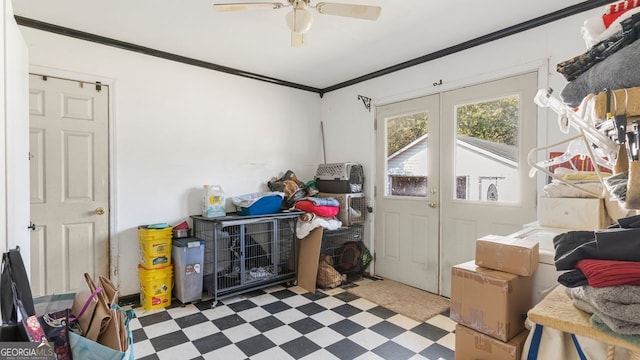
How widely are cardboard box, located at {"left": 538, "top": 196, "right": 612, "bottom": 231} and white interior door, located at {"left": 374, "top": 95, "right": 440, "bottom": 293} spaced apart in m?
1.51

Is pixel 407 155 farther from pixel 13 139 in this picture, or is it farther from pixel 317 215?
pixel 13 139

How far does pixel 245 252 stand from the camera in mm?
3268

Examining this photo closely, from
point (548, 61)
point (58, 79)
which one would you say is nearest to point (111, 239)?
point (58, 79)

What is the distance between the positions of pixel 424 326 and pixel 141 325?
90.1 inches

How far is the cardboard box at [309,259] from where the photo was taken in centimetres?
334

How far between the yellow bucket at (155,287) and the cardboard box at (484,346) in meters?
2.54

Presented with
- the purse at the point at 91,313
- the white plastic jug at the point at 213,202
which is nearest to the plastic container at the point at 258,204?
the white plastic jug at the point at 213,202

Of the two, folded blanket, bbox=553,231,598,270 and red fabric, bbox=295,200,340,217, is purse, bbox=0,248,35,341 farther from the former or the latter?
red fabric, bbox=295,200,340,217

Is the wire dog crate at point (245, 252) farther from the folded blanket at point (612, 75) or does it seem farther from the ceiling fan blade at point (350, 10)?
the folded blanket at point (612, 75)

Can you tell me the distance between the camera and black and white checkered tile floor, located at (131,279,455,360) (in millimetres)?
2166

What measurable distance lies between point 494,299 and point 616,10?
101 centimetres

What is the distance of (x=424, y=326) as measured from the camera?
256 cm

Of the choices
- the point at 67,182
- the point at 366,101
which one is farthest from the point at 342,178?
the point at 67,182


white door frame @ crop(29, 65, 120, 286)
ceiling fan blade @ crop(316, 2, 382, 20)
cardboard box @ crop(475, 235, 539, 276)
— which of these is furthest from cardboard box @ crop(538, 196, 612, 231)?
white door frame @ crop(29, 65, 120, 286)
